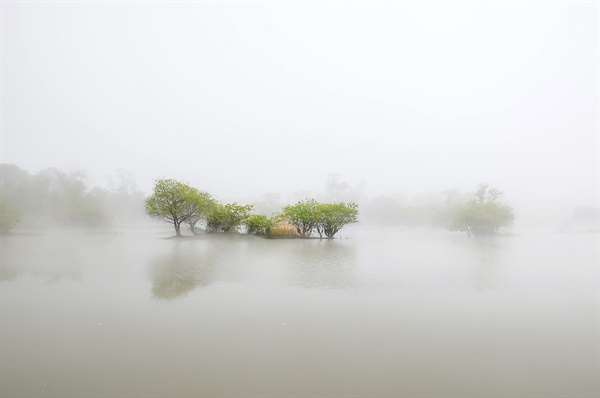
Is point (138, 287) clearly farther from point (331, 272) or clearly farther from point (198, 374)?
A: point (331, 272)

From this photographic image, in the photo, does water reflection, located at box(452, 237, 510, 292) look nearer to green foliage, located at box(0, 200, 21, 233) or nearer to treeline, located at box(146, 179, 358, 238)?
treeline, located at box(146, 179, 358, 238)

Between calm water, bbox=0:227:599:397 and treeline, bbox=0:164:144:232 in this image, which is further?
treeline, bbox=0:164:144:232

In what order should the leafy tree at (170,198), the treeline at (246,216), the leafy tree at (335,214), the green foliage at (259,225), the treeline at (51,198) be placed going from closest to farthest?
the leafy tree at (170,198) < the treeline at (246,216) < the leafy tree at (335,214) < the green foliage at (259,225) < the treeline at (51,198)

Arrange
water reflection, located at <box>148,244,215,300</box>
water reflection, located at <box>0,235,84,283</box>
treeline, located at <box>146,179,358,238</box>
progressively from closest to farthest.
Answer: water reflection, located at <box>148,244,215,300</box>, water reflection, located at <box>0,235,84,283</box>, treeline, located at <box>146,179,358,238</box>

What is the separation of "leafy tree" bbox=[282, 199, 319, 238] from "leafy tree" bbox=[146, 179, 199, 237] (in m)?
8.50

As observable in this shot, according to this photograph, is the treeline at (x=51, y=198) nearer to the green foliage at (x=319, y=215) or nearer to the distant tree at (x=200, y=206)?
the distant tree at (x=200, y=206)

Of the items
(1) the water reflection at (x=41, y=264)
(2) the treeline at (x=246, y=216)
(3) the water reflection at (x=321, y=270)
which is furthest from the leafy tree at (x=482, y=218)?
(1) the water reflection at (x=41, y=264)

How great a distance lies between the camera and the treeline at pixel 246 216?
26.2 metres

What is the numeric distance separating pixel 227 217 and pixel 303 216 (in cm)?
708

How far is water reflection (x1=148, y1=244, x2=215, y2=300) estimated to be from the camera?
9.12m

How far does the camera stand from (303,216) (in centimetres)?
2788

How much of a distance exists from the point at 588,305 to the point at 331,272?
314 inches

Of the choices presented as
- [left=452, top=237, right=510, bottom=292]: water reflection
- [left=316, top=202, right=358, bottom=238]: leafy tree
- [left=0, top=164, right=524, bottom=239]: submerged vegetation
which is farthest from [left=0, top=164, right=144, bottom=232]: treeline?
[left=452, top=237, right=510, bottom=292]: water reflection

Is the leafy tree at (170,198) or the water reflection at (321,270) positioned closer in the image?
the water reflection at (321,270)
